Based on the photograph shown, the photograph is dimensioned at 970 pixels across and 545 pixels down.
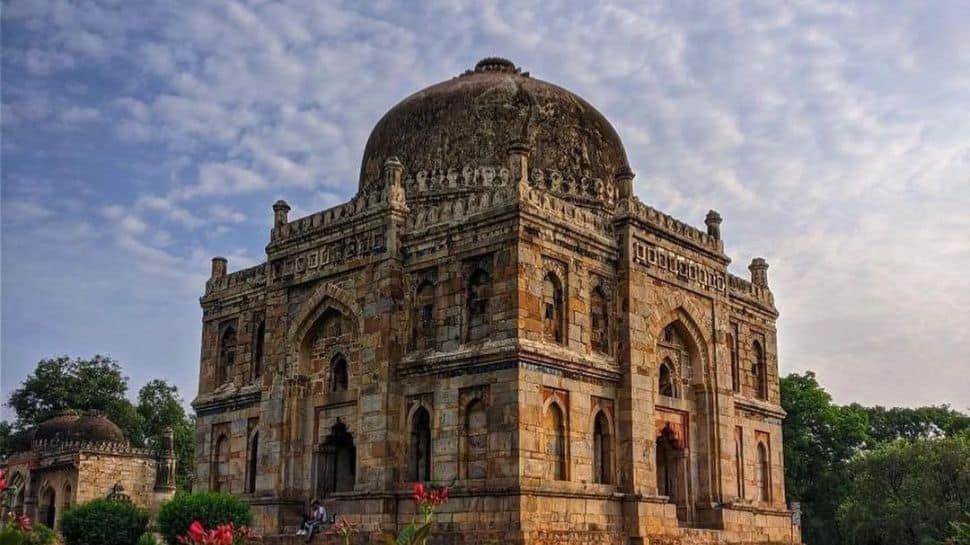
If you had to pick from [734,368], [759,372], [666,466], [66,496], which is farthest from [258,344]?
[66,496]

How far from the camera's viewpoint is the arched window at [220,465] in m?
21.9

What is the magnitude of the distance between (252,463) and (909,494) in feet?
61.3

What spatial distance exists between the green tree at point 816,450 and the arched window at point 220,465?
19235 mm

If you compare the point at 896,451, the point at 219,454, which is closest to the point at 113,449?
the point at 219,454

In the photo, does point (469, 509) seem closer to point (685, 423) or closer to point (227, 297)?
point (685, 423)

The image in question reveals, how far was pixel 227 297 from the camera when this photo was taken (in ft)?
75.3

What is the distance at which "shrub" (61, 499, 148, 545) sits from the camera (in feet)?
68.5

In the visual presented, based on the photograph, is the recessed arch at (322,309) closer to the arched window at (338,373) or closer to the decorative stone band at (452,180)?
the arched window at (338,373)

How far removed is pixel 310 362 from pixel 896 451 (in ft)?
60.6

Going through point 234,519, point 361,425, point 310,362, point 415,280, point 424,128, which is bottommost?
point 234,519

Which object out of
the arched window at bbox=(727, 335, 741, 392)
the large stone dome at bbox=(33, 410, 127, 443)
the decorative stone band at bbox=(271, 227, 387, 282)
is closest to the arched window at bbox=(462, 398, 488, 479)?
the decorative stone band at bbox=(271, 227, 387, 282)

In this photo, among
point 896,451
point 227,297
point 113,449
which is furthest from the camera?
point 113,449

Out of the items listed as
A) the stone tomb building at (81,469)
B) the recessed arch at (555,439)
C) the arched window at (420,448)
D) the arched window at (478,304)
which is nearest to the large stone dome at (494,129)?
the arched window at (478,304)

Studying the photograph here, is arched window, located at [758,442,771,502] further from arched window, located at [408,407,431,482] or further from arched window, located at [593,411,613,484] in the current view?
arched window, located at [408,407,431,482]
